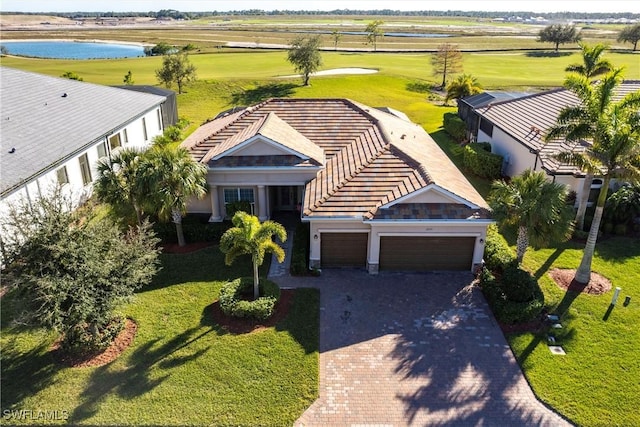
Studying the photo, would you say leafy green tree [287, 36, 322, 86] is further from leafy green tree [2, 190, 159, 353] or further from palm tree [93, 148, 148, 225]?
leafy green tree [2, 190, 159, 353]

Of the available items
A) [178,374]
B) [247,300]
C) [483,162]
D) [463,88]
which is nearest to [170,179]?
[247,300]

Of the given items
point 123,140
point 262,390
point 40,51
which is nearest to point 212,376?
point 262,390

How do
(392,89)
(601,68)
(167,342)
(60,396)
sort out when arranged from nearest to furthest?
(60,396) → (167,342) → (601,68) → (392,89)

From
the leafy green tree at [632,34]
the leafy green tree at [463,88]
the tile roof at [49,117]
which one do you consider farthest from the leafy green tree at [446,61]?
the leafy green tree at [632,34]

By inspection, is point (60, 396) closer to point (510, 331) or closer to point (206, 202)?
point (206, 202)

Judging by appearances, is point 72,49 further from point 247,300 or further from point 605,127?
point 605,127

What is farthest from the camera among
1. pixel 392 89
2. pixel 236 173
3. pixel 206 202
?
pixel 392 89

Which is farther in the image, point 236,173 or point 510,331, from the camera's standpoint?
point 236,173
